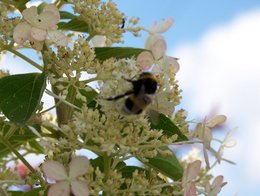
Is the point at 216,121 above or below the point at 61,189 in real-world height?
above

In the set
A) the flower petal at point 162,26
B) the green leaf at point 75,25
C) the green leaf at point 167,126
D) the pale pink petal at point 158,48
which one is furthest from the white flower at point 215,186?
the green leaf at point 75,25

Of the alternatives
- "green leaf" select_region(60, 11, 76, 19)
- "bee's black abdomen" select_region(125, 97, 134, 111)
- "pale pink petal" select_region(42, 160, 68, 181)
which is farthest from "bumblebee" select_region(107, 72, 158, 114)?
"green leaf" select_region(60, 11, 76, 19)

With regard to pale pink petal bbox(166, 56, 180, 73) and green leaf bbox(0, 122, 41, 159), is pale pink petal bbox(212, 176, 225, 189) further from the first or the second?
green leaf bbox(0, 122, 41, 159)

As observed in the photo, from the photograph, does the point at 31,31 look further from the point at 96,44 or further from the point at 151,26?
the point at 151,26

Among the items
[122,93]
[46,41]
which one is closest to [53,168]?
[122,93]

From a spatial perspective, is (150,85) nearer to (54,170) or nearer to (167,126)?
(167,126)

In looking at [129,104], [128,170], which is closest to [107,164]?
[129,104]

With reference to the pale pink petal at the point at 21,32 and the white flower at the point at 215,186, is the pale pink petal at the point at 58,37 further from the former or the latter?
the white flower at the point at 215,186
